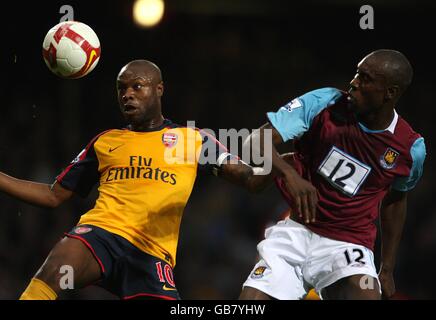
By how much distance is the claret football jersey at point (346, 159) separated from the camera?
4.91m

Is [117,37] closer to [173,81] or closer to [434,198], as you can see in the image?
[173,81]

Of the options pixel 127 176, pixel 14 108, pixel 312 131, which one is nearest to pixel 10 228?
pixel 14 108

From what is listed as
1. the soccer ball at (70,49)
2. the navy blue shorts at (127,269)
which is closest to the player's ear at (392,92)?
the navy blue shorts at (127,269)

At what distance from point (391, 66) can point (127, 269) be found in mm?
2107

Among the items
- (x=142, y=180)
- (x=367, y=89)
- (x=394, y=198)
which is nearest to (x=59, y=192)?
(x=142, y=180)

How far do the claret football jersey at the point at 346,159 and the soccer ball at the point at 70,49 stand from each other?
1446 mm

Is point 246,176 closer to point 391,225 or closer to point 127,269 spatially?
point 127,269

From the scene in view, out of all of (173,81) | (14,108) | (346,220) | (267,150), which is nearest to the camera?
(267,150)

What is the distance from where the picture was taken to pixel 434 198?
11.3m

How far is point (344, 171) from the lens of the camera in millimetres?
4906

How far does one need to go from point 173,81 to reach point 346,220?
7.11 meters

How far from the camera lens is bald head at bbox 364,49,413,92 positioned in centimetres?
482

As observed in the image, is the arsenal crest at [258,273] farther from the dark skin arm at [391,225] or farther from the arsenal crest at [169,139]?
the arsenal crest at [169,139]

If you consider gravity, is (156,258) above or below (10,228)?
above
